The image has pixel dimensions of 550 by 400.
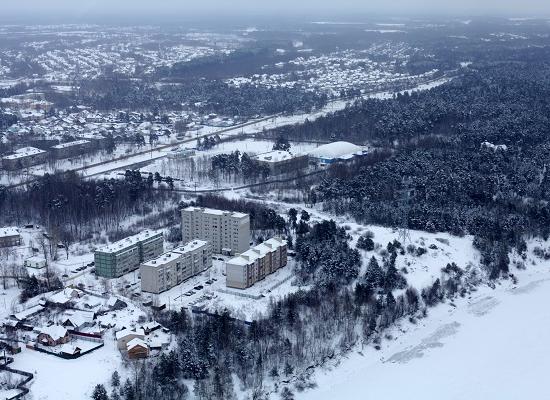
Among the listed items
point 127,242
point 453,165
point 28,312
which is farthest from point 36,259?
point 453,165

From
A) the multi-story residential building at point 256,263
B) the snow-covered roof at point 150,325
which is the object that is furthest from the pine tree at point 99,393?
the multi-story residential building at point 256,263

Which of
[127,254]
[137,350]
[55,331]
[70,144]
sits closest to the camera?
[137,350]

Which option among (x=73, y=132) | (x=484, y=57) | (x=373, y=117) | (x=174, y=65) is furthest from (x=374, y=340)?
(x=484, y=57)

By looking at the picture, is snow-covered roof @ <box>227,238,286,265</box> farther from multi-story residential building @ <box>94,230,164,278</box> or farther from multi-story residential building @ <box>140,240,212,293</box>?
multi-story residential building @ <box>94,230,164,278</box>

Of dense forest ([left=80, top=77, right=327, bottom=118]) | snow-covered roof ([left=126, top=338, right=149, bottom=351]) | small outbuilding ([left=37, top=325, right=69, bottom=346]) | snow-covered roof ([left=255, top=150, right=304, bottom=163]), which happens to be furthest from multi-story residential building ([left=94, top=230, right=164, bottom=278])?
dense forest ([left=80, top=77, right=327, bottom=118])

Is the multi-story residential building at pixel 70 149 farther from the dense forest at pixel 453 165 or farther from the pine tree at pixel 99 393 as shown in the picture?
the pine tree at pixel 99 393

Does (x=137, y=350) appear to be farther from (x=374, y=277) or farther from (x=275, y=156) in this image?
(x=275, y=156)

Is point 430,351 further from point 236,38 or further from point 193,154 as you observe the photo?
point 236,38
